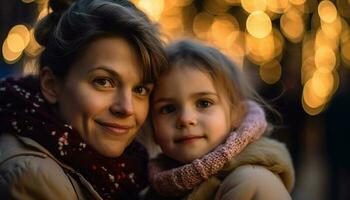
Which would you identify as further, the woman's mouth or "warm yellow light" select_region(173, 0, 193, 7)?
"warm yellow light" select_region(173, 0, 193, 7)

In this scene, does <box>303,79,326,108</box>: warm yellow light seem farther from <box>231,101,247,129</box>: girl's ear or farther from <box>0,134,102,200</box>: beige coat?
<box>0,134,102,200</box>: beige coat

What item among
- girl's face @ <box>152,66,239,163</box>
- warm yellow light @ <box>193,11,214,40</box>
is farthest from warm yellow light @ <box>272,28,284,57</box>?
girl's face @ <box>152,66,239,163</box>

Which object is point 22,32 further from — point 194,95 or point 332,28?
point 194,95

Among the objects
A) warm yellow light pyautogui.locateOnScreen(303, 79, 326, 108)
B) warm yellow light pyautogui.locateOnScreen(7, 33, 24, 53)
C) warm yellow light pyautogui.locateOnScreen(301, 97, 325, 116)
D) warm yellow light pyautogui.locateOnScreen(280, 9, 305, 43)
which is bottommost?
warm yellow light pyautogui.locateOnScreen(301, 97, 325, 116)

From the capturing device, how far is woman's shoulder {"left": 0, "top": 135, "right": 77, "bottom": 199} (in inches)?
88.6

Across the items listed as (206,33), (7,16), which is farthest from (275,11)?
(7,16)

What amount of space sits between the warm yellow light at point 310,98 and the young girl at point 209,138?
6217mm

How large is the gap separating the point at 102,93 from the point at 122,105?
10cm

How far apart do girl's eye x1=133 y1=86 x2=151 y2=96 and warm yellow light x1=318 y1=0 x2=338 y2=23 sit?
5.49 metres

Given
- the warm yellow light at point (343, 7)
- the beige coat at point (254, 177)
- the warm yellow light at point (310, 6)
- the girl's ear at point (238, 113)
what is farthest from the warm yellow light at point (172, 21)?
the beige coat at point (254, 177)

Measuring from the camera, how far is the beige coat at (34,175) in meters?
2.26

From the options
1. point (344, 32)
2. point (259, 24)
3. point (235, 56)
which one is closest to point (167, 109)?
point (235, 56)

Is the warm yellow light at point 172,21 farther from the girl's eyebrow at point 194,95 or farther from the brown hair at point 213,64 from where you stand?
the girl's eyebrow at point 194,95

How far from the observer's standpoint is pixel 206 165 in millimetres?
2578
